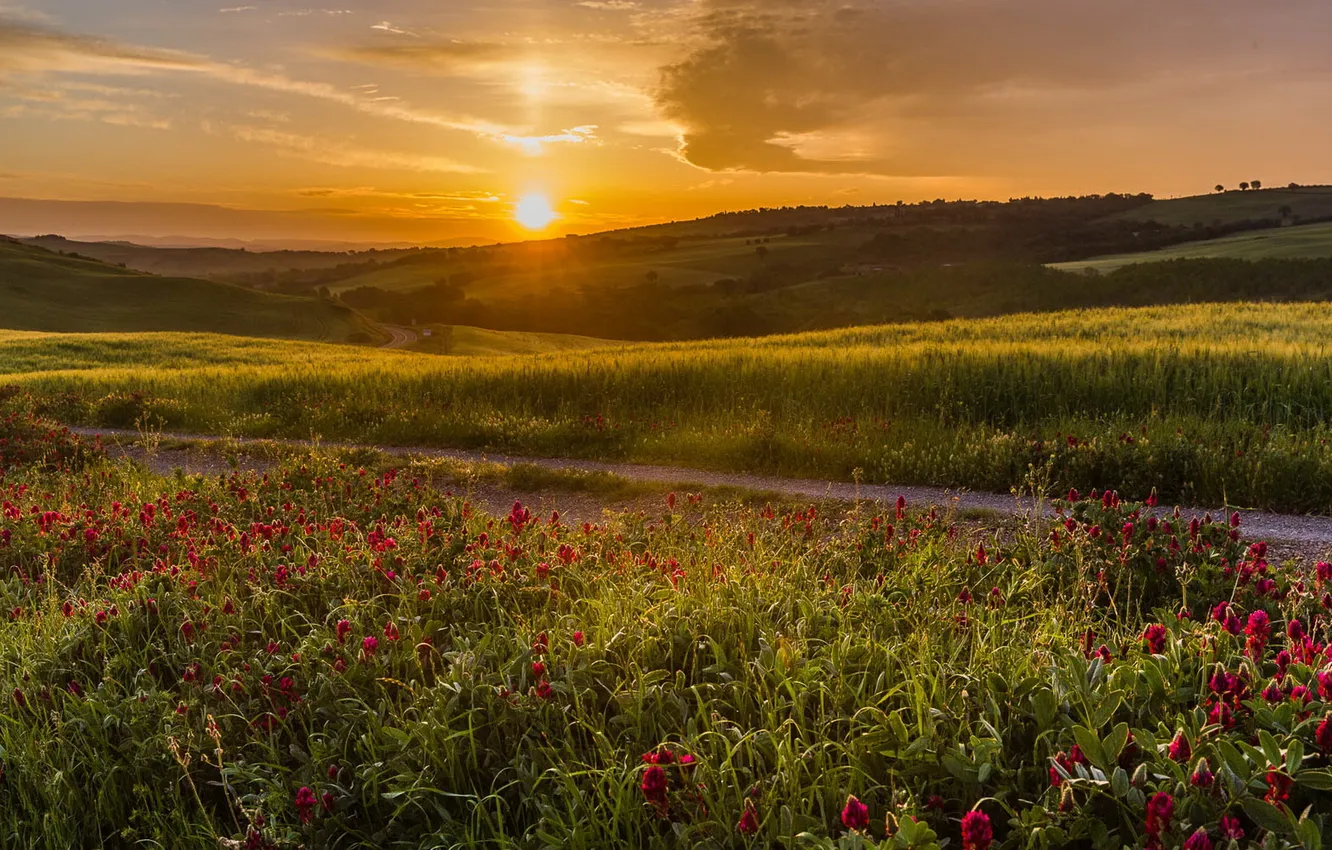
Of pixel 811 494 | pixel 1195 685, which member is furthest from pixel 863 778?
pixel 811 494

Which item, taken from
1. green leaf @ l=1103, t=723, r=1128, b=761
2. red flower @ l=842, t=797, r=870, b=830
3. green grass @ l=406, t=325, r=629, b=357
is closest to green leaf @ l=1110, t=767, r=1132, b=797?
green leaf @ l=1103, t=723, r=1128, b=761

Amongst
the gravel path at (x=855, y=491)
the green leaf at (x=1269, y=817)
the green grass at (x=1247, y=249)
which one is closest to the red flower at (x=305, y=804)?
the green leaf at (x=1269, y=817)

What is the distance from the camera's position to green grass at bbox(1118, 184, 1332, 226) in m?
112

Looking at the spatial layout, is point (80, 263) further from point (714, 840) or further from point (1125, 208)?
point (1125, 208)

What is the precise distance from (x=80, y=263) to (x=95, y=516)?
107330mm

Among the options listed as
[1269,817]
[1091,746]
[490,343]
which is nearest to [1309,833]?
[1269,817]

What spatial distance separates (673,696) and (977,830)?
178cm

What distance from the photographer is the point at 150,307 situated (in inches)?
3145

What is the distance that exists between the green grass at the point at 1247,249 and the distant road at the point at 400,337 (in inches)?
2414

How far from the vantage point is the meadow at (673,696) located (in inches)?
124

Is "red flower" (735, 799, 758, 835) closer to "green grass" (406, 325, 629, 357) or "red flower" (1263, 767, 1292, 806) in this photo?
"red flower" (1263, 767, 1292, 806)

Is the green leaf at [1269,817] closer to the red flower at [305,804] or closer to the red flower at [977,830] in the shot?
the red flower at [977,830]

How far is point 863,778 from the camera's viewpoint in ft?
11.5

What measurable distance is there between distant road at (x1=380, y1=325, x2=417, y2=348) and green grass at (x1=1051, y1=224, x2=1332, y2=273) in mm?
61306
